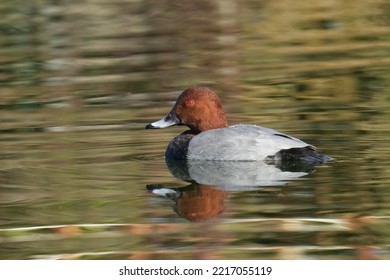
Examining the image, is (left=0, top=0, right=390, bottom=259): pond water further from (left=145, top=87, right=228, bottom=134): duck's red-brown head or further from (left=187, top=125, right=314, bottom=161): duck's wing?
(left=145, top=87, right=228, bottom=134): duck's red-brown head

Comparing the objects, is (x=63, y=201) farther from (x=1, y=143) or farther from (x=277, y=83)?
(x=277, y=83)

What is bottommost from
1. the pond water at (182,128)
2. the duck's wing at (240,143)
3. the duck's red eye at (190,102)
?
the pond water at (182,128)

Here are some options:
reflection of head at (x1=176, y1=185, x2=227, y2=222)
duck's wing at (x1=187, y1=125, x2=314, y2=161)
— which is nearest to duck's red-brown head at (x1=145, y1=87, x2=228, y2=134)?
duck's wing at (x1=187, y1=125, x2=314, y2=161)

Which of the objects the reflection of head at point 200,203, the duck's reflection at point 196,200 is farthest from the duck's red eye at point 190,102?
the reflection of head at point 200,203

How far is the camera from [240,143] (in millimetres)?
8977

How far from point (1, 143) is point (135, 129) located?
1.15 m

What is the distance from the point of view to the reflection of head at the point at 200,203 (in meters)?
7.60

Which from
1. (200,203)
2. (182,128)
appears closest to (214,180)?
(200,203)

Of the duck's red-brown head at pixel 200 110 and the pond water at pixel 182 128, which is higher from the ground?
the duck's red-brown head at pixel 200 110

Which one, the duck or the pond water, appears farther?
the duck

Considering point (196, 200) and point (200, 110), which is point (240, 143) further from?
point (196, 200)

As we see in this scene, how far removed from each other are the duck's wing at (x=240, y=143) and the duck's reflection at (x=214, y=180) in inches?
2.2

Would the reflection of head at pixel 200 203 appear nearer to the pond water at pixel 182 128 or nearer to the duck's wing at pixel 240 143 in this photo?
the pond water at pixel 182 128

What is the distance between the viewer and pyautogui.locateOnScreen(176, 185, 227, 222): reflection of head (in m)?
7.60
